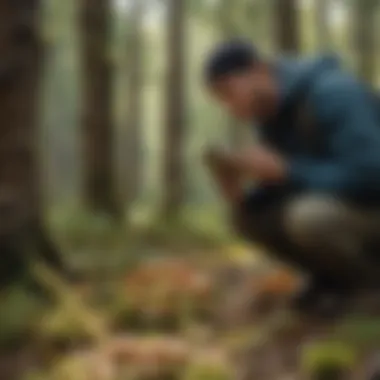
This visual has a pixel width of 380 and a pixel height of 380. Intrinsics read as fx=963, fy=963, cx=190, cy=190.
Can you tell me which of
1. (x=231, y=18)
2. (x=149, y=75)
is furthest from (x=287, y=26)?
(x=149, y=75)

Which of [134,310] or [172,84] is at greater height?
[172,84]

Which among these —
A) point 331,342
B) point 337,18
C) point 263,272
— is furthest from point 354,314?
point 337,18

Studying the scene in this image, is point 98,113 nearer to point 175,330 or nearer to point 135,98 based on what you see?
point 175,330

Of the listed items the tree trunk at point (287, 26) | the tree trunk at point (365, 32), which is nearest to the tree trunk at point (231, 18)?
the tree trunk at point (365, 32)

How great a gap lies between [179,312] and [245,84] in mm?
590

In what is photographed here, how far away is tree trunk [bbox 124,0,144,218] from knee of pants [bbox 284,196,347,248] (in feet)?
19.7

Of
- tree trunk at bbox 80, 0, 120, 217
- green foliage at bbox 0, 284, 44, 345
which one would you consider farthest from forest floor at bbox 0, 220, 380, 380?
tree trunk at bbox 80, 0, 120, 217

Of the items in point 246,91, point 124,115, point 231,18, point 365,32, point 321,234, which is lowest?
point 124,115

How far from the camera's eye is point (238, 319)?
96.9 inches

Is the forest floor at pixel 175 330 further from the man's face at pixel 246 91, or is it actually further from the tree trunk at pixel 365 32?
the tree trunk at pixel 365 32

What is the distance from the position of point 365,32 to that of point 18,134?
468cm

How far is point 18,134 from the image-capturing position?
8.59 feet

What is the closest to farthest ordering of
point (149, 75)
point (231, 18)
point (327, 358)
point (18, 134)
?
point (327, 358) → point (18, 134) → point (231, 18) → point (149, 75)

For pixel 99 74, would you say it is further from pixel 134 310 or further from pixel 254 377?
pixel 254 377
